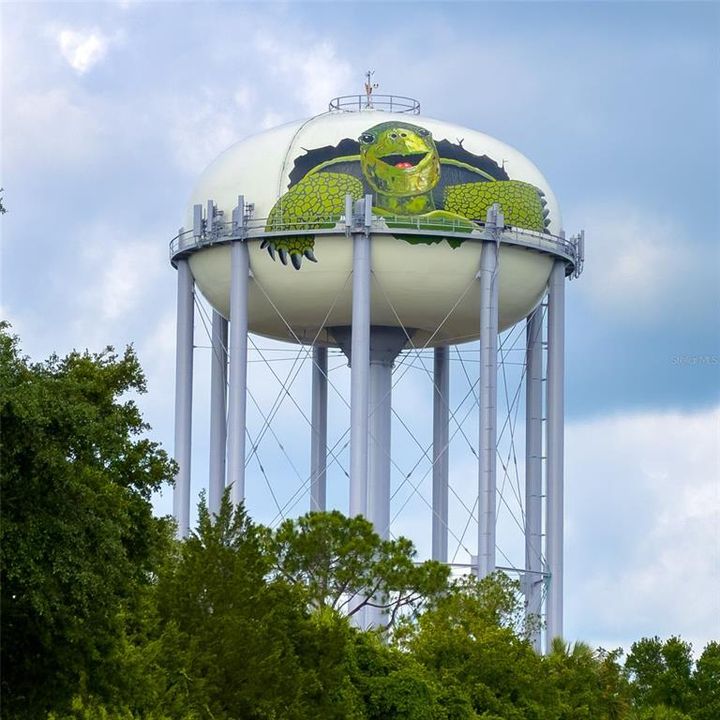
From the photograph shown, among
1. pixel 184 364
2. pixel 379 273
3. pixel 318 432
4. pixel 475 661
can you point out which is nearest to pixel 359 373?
pixel 379 273

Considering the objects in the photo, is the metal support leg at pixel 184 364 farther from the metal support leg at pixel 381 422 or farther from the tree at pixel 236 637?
the tree at pixel 236 637

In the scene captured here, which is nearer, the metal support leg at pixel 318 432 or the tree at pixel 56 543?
the tree at pixel 56 543

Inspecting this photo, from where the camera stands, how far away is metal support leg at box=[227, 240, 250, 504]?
50969 mm

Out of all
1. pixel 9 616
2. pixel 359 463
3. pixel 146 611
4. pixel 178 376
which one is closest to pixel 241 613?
pixel 146 611

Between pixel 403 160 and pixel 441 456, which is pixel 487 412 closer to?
pixel 441 456

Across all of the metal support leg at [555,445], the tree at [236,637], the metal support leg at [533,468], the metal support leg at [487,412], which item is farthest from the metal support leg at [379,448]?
the tree at [236,637]

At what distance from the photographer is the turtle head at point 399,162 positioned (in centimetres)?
5122

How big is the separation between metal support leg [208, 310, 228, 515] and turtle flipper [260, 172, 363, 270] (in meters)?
4.06

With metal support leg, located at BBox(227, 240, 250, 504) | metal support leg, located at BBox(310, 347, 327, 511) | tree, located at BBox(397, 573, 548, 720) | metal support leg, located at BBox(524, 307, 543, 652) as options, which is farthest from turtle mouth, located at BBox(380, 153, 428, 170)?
tree, located at BBox(397, 573, 548, 720)

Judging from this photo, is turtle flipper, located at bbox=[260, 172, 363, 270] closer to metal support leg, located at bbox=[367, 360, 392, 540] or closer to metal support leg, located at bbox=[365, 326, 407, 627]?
metal support leg, located at bbox=[365, 326, 407, 627]

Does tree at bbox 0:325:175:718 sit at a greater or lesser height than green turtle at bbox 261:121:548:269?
lesser

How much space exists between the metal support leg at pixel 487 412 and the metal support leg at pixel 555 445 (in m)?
2.64

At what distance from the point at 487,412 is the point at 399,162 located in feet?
18.5

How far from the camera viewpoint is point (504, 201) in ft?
170
